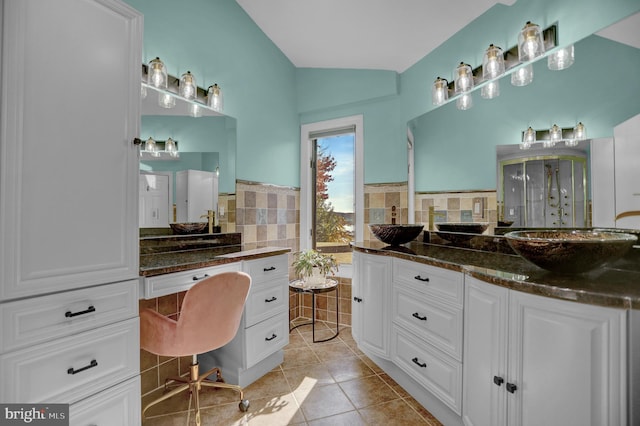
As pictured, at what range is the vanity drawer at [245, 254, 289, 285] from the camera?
7.02ft

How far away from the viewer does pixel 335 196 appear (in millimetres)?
3467

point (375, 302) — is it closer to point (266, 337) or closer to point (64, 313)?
point (266, 337)

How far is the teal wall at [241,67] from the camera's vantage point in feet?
7.17

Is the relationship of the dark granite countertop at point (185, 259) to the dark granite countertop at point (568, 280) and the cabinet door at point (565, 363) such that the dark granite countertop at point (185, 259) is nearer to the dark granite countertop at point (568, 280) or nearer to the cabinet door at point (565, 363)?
the dark granite countertop at point (568, 280)

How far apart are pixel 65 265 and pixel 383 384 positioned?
1.96 meters

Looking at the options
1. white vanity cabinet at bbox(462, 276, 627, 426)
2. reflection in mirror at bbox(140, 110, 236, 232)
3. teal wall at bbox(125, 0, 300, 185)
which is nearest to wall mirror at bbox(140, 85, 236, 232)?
reflection in mirror at bbox(140, 110, 236, 232)

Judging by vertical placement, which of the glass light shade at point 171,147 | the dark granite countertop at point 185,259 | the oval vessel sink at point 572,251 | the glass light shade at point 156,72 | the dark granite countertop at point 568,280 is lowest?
the dark granite countertop at point 185,259

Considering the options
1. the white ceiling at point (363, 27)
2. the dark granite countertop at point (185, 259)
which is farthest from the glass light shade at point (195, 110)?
the white ceiling at point (363, 27)

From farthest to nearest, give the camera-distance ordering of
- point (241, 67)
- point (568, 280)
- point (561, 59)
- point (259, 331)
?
point (241, 67)
point (259, 331)
point (561, 59)
point (568, 280)

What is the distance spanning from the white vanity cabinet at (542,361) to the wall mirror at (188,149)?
192 cm

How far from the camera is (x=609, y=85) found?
143cm

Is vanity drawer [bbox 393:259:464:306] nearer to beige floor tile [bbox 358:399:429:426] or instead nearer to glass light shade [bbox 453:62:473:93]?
beige floor tile [bbox 358:399:429:426]

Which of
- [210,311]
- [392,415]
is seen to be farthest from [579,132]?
[210,311]

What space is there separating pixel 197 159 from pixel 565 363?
238 centimetres
